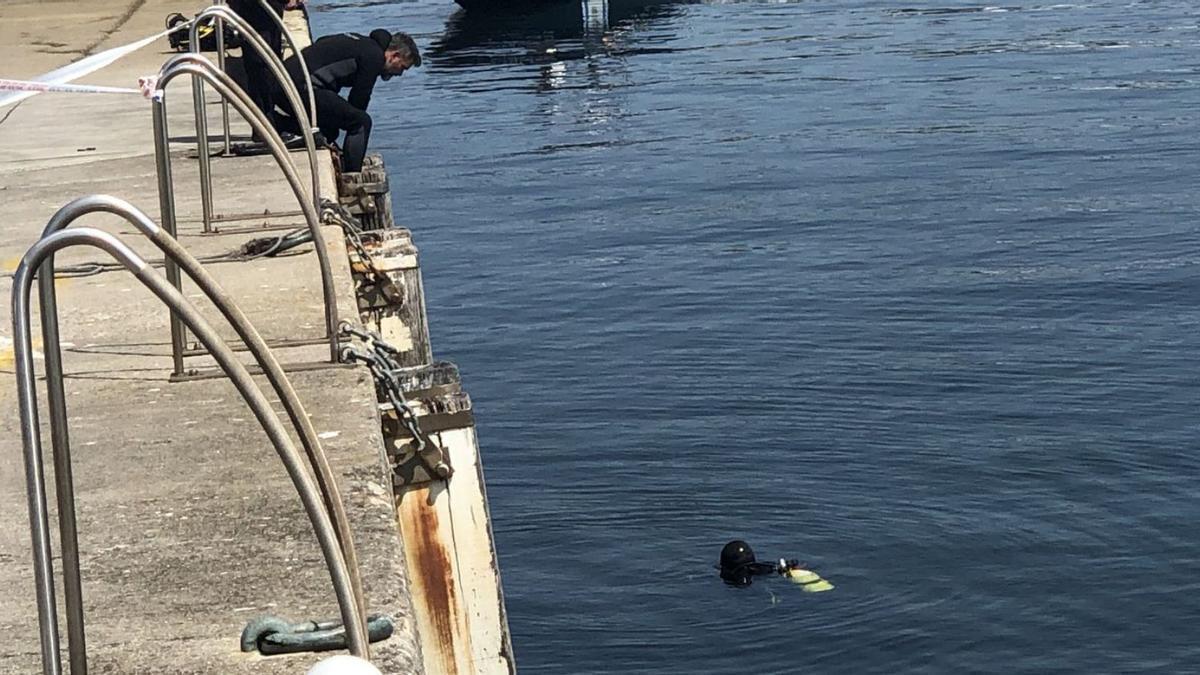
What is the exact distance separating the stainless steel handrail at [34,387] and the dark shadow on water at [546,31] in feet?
106

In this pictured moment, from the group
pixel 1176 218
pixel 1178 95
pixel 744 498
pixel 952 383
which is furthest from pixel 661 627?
pixel 1178 95

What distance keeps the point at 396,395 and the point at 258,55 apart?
6084 mm

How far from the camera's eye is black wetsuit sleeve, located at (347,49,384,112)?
12281 mm

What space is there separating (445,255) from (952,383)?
6.59 metres

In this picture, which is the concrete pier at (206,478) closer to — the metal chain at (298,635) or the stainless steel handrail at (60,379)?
the metal chain at (298,635)

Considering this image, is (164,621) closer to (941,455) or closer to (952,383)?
(941,455)

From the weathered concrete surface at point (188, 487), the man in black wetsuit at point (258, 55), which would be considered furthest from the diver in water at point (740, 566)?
the man in black wetsuit at point (258, 55)

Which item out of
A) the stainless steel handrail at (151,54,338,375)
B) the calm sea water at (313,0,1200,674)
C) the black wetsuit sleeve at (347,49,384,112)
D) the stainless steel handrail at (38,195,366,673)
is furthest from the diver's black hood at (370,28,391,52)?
the stainless steel handrail at (38,195,366,673)

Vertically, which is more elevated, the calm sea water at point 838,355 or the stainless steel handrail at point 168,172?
the stainless steel handrail at point 168,172

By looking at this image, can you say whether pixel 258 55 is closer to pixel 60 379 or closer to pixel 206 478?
pixel 206 478

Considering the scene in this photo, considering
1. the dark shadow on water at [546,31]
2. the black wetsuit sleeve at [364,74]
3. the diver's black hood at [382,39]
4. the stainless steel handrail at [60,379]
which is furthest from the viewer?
the dark shadow on water at [546,31]

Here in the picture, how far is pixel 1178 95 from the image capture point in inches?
1039

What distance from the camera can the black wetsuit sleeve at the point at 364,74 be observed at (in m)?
12.3

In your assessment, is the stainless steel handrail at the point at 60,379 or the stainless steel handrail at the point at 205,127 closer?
the stainless steel handrail at the point at 60,379
